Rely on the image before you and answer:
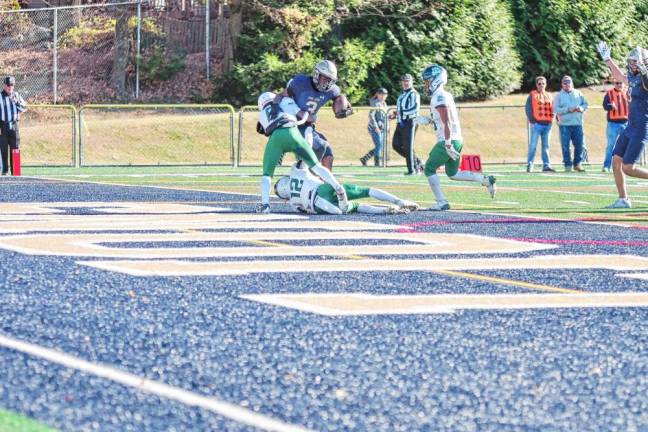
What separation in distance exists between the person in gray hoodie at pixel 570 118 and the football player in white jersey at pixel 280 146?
1217 cm

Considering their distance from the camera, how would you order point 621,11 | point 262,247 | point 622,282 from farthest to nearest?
point 621,11 → point 262,247 → point 622,282

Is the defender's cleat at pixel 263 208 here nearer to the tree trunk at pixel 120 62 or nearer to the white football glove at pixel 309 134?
the white football glove at pixel 309 134

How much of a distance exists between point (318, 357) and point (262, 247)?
4.40 meters

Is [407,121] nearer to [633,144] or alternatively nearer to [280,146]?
[633,144]

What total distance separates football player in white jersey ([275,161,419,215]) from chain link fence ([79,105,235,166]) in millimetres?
13199

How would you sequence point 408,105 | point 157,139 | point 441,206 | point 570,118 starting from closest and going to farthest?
point 441,206 < point 408,105 < point 570,118 < point 157,139

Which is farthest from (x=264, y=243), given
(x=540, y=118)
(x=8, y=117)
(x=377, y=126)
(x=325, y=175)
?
(x=377, y=126)

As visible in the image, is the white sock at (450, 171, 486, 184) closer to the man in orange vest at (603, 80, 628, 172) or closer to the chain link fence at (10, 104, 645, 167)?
the man in orange vest at (603, 80, 628, 172)

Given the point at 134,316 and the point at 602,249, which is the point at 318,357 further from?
the point at 602,249

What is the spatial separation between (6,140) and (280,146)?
10429 millimetres

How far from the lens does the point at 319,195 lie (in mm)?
14016

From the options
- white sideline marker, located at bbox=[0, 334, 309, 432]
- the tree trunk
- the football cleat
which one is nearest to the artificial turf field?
white sideline marker, located at bbox=[0, 334, 309, 432]

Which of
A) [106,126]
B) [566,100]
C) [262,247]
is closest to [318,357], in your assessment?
[262,247]

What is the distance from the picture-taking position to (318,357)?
6156 millimetres
